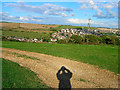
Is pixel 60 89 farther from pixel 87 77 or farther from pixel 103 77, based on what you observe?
pixel 103 77

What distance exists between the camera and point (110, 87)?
7414mm

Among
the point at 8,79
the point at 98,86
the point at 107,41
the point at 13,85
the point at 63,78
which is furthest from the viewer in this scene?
the point at 107,41

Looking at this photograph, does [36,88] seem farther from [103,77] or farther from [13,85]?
[103,77]

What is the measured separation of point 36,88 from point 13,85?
970mm

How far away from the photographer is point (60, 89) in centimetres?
645

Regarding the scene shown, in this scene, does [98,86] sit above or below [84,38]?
below

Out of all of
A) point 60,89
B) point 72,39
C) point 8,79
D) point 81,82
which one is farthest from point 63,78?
point 72,39

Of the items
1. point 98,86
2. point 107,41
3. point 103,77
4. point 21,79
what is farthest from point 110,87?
point 107,41

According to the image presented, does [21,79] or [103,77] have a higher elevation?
[21,79]

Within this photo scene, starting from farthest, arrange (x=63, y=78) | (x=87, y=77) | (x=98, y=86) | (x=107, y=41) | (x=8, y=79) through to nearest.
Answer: (x=107, y=41), (x=87, y=77), (x=63, y=78), (x=98, y=86), (x=8, y=79)

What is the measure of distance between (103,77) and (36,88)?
492cm

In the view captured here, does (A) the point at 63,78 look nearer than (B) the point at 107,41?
Yes

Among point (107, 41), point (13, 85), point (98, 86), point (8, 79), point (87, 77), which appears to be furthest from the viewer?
point (107, 41)

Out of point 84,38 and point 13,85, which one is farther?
point 84,38
